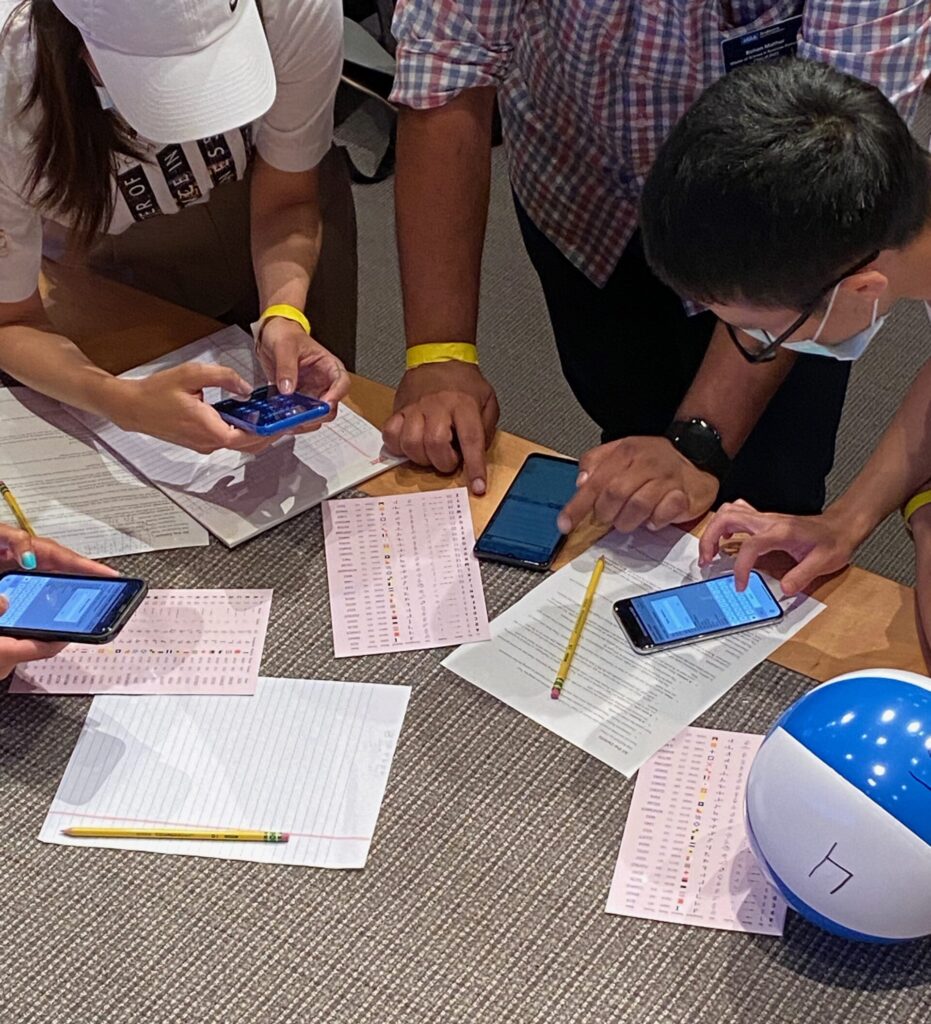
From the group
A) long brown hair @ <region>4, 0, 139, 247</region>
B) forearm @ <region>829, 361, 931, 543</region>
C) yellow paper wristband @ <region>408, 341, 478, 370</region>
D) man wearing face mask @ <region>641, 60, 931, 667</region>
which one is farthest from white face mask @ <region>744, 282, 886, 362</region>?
long brown hair @ <region>4, 0, 139, 247</region>

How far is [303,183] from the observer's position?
143 cm

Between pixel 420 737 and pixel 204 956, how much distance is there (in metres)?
0.25

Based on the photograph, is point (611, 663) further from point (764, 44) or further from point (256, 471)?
point (764, 44)

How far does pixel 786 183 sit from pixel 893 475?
0.39 meters

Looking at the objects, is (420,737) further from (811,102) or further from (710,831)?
(811,102)

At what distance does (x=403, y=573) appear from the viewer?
1159mm

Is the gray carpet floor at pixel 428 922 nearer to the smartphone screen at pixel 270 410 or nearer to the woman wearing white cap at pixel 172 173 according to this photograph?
the smartphone screen at pixel 270 410

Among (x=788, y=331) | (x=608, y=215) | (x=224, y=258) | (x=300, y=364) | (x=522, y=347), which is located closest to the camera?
(x=788, y=331)

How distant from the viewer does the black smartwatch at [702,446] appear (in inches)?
48.3

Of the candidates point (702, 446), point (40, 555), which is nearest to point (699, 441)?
point (702, 446)

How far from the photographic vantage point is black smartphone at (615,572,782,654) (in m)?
1.07

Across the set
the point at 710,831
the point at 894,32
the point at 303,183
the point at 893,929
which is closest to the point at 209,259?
the point at 303,183

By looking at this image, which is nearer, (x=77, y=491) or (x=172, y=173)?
(x=77, y=491)

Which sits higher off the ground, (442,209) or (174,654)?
(442,209)
